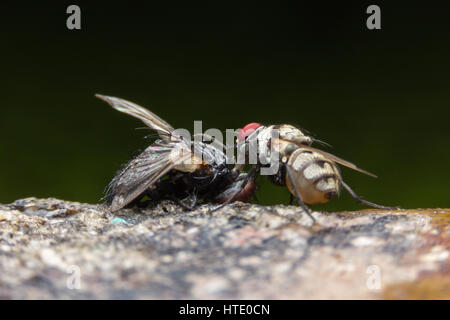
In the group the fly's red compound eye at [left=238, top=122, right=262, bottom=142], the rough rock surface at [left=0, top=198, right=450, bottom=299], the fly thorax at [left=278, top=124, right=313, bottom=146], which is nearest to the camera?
the rough rock surface at [left=0, top=198, right=450, bottom=299]

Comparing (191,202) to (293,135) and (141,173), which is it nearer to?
(141,173)

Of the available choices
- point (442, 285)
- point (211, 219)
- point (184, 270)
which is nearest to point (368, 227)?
point (442, 285)

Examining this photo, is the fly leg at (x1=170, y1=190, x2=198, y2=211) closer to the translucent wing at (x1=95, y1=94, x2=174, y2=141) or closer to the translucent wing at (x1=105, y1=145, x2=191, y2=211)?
the translucent wing at (x1=105, y1=145, x2=191, y2=211)

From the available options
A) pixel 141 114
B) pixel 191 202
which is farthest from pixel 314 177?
pixel 141 114

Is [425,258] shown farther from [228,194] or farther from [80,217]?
[80,217]

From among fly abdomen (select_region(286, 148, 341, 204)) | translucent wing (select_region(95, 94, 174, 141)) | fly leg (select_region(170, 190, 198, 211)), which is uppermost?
translucent wing (select_region(95, 94, 174, 141))

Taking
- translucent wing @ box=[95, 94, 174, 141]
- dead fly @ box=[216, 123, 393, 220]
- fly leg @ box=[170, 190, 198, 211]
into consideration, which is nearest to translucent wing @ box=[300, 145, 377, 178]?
dead fly @ box=[216, 123, 393, 220]

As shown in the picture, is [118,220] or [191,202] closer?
[118,220]

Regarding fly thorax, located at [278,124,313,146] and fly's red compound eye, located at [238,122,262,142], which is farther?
fly's red compound eye, located at [238,122,262,142]

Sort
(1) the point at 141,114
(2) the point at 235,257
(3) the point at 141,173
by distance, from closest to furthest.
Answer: (2) the point at 235,257 < (3) the point at 141,173 < (1) the point at 141,114
